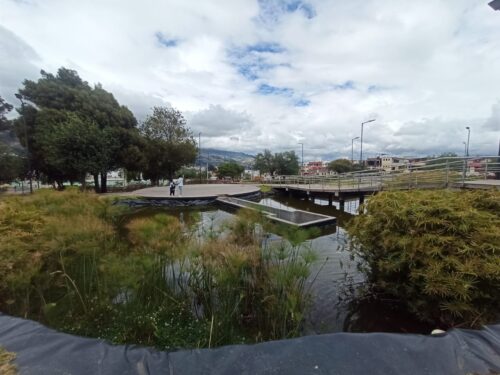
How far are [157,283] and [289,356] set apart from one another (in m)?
1.66

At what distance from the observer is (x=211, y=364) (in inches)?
65.7

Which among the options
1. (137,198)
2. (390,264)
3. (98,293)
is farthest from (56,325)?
(137,198)

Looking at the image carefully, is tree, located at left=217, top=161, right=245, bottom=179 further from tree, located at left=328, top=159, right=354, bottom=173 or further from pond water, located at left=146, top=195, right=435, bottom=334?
A: pond water, located at left=146, top=195, right=435, bottom=334

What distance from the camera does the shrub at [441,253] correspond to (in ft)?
7.16

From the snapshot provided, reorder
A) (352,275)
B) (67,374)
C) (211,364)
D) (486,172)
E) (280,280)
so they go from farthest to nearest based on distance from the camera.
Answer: (486,172) → (352,275) → (280,280) → (211,364) → (67,374)

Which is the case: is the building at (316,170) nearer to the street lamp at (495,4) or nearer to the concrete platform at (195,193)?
the concrete platform at (195,193)

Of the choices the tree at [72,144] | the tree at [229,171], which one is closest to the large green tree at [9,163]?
the tree at [72,144]

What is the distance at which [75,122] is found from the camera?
14.7 meters

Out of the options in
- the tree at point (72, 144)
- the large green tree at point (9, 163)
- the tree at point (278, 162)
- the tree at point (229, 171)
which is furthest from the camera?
the tree at point (229, 171)

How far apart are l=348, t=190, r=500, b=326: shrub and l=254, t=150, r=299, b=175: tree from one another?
4664 cm

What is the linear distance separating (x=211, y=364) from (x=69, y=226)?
224cm

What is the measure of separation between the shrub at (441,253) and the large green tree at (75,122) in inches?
663

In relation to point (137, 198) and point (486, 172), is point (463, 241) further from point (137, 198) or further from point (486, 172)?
point (137, 198)

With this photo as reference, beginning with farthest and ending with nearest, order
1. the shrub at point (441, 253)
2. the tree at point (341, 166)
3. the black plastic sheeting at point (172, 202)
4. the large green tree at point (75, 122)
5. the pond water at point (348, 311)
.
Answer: the tree at point (341, 166), the large green tree at point (75, 122), the black plastic sheeting at point (172, 202), the pond water at point (348, 311), the shrub at point (441, 253)
